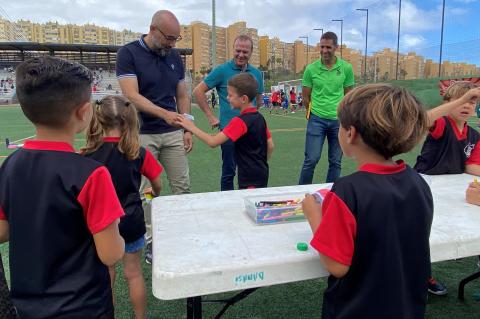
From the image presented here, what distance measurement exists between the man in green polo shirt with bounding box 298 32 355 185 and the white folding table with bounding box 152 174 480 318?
2538 millimetres

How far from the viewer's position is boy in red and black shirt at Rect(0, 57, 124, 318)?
126 centimetres

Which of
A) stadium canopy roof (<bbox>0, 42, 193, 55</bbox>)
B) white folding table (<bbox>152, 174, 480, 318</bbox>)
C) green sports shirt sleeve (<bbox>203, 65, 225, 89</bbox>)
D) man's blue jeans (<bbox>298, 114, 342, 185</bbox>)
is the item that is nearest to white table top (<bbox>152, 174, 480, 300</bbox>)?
white folding table (<bbox>152, 174, 480, 318</bbox>)

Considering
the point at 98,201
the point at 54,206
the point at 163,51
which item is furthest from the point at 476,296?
the point at 163,51

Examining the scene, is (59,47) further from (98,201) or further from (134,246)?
(98,201)

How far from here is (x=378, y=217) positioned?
1214 millimetres

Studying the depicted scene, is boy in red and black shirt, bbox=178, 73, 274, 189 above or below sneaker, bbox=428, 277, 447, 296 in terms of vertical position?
above

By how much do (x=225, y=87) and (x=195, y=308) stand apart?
3008 millimetres

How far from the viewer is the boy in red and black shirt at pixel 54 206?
126 cm

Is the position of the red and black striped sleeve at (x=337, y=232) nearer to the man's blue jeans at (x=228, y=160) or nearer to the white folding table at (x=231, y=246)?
the white folding table at (x=231, y=246)

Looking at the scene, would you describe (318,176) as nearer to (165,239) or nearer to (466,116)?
(466,116)

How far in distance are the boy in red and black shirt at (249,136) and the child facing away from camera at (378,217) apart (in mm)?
1646

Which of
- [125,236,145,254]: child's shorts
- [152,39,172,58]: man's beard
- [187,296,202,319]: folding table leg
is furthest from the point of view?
[152,39,172,58]: man's beard

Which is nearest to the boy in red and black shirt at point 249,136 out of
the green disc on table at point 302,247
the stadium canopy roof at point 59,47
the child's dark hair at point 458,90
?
the child's dark hair at point 458,90

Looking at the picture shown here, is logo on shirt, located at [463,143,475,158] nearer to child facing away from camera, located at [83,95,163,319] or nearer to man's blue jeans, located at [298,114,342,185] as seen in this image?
man's blue jeans, located at [298,114,342,185]
